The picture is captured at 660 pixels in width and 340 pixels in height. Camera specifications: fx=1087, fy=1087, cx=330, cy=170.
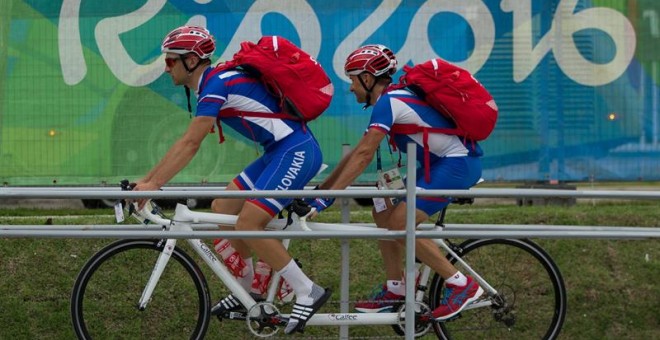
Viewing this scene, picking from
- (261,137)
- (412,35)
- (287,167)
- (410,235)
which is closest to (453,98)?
(410,235)

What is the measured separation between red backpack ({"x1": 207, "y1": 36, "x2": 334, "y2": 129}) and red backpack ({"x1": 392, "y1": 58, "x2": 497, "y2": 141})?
0.49 m

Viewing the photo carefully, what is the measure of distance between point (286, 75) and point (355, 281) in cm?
263

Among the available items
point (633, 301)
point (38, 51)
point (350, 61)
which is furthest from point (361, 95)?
→ point (38, 51)

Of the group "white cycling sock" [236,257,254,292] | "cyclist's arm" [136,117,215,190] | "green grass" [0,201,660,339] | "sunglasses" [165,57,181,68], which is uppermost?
"sunglasses" [165,57,181,68]

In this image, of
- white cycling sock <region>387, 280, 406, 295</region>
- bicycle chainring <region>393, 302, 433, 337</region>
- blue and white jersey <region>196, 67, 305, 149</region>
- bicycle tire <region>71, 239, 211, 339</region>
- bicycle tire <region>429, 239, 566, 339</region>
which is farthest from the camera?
bicycle tire <region>429, 239, 566, 339</region>

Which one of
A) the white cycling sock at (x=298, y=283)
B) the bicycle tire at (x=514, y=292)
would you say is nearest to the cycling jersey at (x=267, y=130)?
the white cycling sock at (x=298, y=283)

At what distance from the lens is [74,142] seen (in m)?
12.0

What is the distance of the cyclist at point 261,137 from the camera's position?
6.12 meters

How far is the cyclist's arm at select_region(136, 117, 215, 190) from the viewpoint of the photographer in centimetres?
599

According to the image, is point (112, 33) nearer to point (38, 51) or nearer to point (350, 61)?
point (38, 51)

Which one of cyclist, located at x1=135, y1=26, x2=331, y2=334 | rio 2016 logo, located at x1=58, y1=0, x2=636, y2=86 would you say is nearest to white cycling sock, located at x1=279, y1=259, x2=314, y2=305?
cyclist, located at x1=135, y1=26, x2=331, y2=334

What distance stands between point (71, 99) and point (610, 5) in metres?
6.09

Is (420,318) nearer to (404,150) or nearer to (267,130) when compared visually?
(404,150)

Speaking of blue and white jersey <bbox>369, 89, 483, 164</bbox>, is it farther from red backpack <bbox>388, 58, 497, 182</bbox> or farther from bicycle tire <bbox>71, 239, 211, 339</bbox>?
bicycle tire <bbox>71, 239, 211, 339</bbox>
